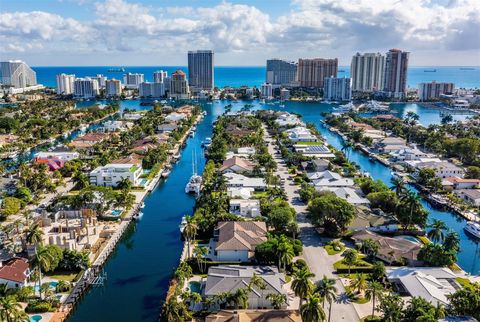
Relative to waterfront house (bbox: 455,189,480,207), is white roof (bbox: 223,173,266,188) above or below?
above

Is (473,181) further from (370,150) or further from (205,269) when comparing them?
(205,269)

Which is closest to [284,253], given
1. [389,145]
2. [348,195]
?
[348,195]

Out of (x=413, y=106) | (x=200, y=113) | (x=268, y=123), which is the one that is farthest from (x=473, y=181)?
(x=413, y=106)

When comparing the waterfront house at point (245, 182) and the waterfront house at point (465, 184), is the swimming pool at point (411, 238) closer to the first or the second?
the waterfront house at point (245, 182)

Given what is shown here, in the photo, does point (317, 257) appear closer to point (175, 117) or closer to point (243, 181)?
point (243, 181)

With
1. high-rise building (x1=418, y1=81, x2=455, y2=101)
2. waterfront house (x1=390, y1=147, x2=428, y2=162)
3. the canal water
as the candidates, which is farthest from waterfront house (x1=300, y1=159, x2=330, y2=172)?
high-rise building (x1=418, y1=81, x2=455, y2=101)

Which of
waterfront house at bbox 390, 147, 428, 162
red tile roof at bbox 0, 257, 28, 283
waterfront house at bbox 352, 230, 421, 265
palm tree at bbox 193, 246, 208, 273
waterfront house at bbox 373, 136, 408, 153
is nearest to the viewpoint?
red tile roof at bbox 0, 257, 28, 283

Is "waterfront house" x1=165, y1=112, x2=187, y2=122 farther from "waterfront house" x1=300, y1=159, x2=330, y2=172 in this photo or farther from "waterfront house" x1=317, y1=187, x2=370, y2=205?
"waterfront house" x1=317, y1=187, x2=370, y2=205
